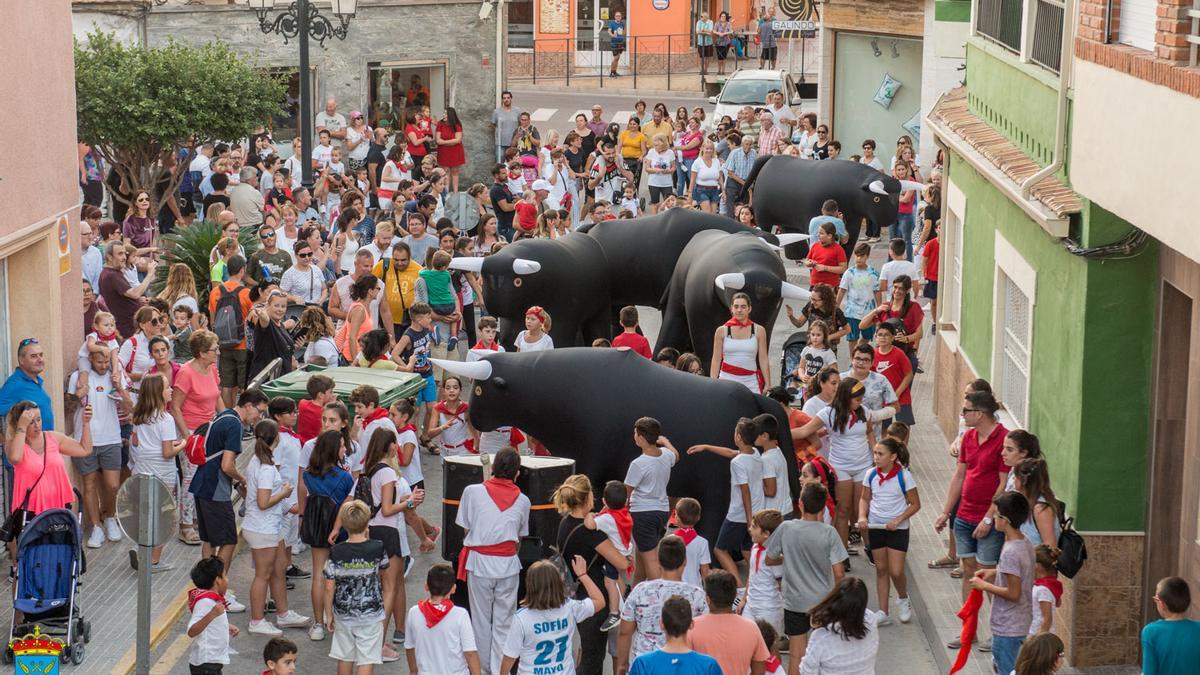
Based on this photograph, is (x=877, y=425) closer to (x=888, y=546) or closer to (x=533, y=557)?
(x=888, y=546)

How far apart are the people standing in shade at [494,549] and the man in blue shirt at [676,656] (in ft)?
7.80

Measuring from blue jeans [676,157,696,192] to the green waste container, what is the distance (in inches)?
535

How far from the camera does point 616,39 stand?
2055 inches

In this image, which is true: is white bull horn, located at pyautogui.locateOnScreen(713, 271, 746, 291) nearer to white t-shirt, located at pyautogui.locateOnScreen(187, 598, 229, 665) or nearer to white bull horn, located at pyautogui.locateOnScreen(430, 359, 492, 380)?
white bull horn, located at pyautogui.locateOnScreen(430, 359, 492, 380)

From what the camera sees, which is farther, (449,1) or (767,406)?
(449,1)

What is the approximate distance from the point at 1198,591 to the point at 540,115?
3462 cm

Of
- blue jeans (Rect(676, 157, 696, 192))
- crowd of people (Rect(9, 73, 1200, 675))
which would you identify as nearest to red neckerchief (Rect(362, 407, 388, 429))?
crowd of people (Rect(9, 73, 1200, 675))

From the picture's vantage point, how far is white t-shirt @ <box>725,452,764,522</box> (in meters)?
11.7

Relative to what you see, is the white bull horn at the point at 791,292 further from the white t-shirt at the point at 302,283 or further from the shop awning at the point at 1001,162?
the white t-shirt at the point at 302,283

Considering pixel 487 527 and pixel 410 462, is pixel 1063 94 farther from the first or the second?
pixel 410 462

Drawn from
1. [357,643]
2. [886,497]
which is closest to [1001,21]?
[886,497]

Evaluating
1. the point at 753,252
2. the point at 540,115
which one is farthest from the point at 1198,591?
the point at 540,115

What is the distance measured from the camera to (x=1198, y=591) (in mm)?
10484

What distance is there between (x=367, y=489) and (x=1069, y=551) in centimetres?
450
